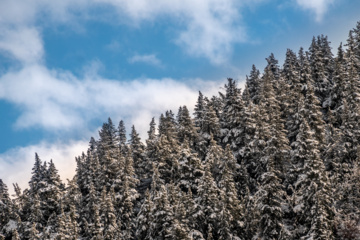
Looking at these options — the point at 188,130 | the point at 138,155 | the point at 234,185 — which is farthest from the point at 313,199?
the point at 138,155

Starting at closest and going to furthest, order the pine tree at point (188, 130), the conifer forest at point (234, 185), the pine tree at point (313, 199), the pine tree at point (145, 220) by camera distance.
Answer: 1. the pine tree at point (313, 199)
2. the conifer forest at point (234, 185)
3. the pine tree at point (145, 220)
4. the pine tree at point (188, 130)

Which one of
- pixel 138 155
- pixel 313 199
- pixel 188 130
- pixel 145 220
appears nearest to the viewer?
pixel 313 199

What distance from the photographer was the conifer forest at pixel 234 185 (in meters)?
35.7

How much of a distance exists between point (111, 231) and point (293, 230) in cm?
2519

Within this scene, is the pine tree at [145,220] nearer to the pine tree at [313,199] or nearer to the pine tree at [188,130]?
the pine tree at [313,199]

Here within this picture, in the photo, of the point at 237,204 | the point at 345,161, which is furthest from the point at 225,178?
the point at 345,161

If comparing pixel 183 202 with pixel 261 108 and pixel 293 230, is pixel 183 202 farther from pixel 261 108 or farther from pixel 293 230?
pixel 261 108

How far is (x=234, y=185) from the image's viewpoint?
4475 cm

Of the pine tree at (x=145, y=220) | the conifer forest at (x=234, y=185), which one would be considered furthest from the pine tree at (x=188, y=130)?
the pine tree at (x=145, y=220)

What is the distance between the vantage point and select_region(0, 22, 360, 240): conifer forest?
3572 centimetres

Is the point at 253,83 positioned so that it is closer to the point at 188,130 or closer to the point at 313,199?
the point at 188,130

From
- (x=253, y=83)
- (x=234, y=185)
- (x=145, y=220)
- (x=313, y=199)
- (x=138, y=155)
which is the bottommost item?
(x=313, y=199)

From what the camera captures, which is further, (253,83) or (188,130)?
(253,83)

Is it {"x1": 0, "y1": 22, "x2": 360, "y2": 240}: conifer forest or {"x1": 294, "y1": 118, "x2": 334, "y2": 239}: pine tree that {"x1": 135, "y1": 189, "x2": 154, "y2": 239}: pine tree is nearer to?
{"x1": 0, "y1": 22, "x2": 360, "y2": 240}: conifer forest
